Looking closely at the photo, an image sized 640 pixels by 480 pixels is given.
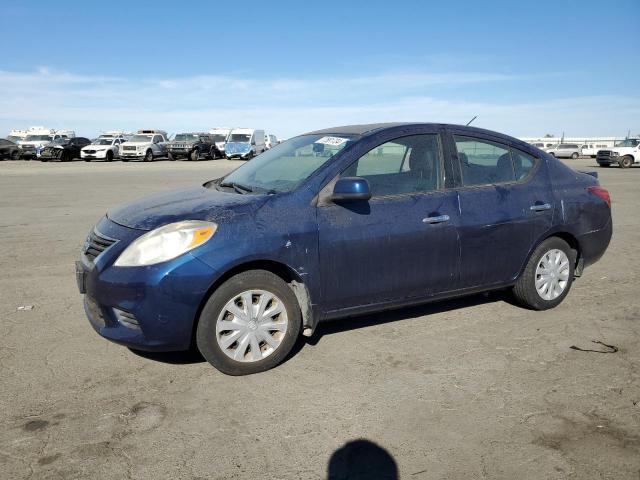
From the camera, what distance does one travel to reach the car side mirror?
3844 mm

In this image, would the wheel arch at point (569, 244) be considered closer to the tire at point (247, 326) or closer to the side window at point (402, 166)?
the side window at point (402, 166)

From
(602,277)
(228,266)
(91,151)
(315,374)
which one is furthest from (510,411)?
(91,151)

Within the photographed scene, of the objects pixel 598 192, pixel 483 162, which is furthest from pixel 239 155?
pixel 483 162

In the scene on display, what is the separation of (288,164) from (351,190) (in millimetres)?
912

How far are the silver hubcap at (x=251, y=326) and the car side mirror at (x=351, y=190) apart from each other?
2.74 feet

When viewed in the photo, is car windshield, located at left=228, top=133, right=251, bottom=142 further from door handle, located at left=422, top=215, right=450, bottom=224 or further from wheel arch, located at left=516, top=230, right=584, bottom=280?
door handle, located at left=422, top=215, right=450, bottom=224

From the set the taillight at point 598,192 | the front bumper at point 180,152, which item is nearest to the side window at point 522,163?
the taillight at point 598,192

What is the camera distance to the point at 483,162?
187 inches

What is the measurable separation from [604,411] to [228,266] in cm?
241

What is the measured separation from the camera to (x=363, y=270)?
403 centimetres

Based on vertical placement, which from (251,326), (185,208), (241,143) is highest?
(241,143)

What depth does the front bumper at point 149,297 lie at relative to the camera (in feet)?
11.2

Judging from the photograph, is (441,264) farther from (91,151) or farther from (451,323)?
(91,151)

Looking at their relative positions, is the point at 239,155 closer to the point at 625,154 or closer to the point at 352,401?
the point at 625,154
